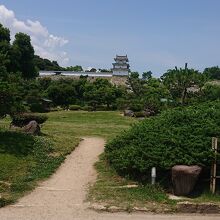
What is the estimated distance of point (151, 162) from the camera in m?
12.4

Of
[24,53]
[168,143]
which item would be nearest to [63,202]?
[168,143]

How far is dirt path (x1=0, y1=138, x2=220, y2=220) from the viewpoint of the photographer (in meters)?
10.2

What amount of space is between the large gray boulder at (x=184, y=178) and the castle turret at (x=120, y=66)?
245 feet

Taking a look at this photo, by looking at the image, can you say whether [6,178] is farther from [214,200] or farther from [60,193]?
[214,200]

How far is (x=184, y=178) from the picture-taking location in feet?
38.3

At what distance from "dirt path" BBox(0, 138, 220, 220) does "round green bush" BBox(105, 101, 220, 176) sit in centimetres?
118

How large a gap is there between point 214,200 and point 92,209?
3.10 meters

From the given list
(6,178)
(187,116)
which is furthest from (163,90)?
(6,178)

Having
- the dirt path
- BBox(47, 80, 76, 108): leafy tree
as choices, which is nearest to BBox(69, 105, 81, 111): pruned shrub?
BBox(47, 80, 76, 108): leafy tree

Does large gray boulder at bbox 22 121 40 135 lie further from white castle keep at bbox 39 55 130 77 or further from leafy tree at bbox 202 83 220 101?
white castle keep at bbox 39 55 130 77

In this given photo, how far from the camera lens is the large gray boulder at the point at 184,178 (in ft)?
38.2

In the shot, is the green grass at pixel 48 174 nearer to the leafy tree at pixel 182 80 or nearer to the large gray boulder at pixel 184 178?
the large gray boulder at pixel 184 178

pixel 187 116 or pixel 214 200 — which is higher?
pixel 187 116

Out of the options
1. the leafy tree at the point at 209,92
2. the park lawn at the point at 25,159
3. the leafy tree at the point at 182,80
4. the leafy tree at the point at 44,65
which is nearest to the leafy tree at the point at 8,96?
the park lawn at the point at 25,159
